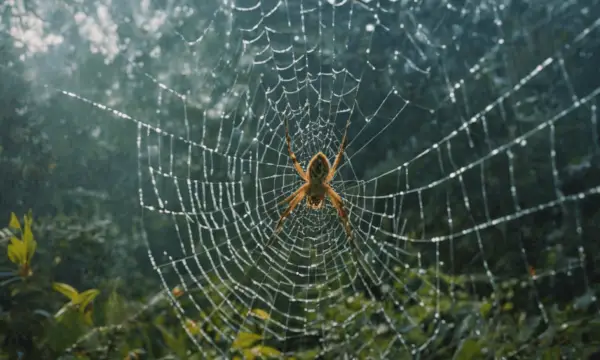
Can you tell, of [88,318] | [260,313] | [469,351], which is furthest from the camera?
[260,313]

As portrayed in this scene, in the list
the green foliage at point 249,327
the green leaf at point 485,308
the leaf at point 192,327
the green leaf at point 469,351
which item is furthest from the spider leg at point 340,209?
the green leaf at point 469,351

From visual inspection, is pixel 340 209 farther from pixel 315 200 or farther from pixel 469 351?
pixel 469 351

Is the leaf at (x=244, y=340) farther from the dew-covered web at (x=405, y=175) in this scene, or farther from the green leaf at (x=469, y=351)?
the green leaf at (x=469, y=351)

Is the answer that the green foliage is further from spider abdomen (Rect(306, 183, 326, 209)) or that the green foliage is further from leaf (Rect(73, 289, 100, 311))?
spider abdomen (Rect(306, 183, 326, 209))

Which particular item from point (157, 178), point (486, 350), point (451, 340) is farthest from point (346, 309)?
point (157, 178)

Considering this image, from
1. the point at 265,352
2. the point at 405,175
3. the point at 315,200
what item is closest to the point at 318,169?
the point at 315,200

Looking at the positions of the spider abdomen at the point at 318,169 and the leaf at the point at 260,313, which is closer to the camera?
the leaf at the point at 260,313

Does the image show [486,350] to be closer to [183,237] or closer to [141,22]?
[183,237]

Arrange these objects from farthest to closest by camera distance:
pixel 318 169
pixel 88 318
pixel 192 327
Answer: pixel 318 169 → pixel 192 327 → pixel 88 318
